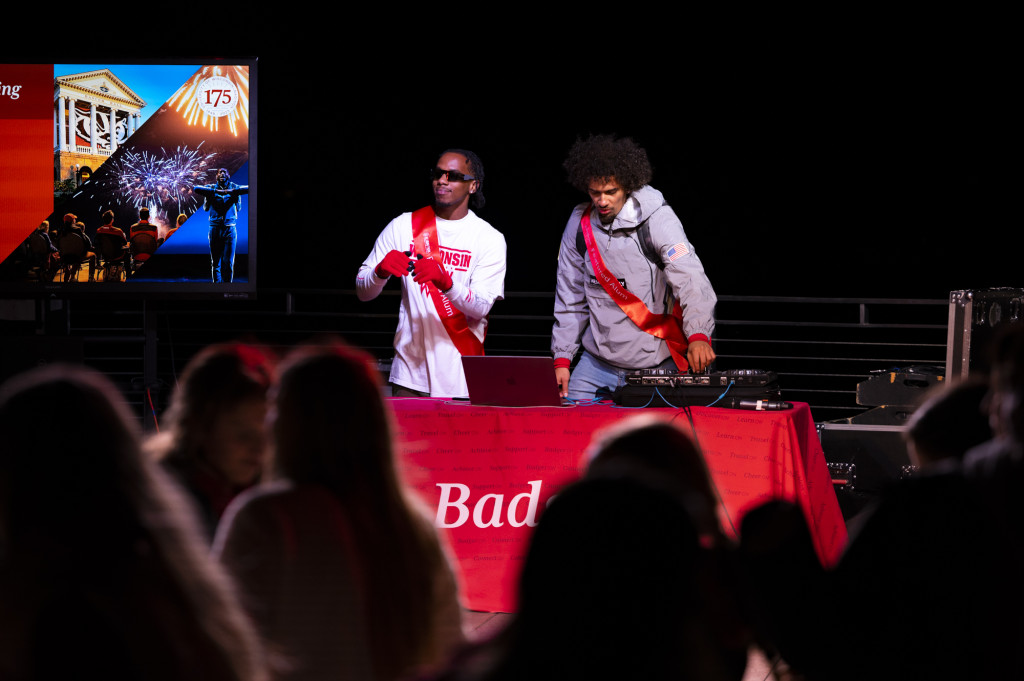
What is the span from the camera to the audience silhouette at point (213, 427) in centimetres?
203

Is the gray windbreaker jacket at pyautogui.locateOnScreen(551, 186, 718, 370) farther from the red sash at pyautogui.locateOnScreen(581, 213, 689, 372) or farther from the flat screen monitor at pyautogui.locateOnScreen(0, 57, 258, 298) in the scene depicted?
the flat screen monitor at pyautogui.locateOnScreen(0, 57, 258, 298)

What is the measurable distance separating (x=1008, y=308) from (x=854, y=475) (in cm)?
87

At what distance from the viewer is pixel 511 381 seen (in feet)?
13.0

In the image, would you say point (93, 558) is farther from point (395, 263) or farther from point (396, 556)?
point (395, 263)

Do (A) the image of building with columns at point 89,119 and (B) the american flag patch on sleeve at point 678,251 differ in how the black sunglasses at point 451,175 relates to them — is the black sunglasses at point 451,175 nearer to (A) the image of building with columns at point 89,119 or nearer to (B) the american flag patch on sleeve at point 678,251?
(B) the american flag patch on sleeve at point 678,251

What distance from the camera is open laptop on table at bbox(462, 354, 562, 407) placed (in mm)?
3895

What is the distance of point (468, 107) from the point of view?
9.27 m

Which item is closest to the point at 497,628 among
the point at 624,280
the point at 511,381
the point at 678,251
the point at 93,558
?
the point at 511,381

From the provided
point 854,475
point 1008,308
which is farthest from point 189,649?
point 1008,308

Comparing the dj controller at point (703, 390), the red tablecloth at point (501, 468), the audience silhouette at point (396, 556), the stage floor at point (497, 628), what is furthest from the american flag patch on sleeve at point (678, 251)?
the audience silhouette at point (396, 556)

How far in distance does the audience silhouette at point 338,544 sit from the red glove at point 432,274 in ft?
9.31

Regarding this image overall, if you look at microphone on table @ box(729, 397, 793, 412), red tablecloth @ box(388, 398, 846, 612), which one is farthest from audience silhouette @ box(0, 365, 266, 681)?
microphone on table @ box(729, 397, 793, 412)

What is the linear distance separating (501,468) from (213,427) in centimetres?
201

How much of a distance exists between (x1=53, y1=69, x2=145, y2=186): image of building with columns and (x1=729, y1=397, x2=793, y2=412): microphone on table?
11.0 feet
